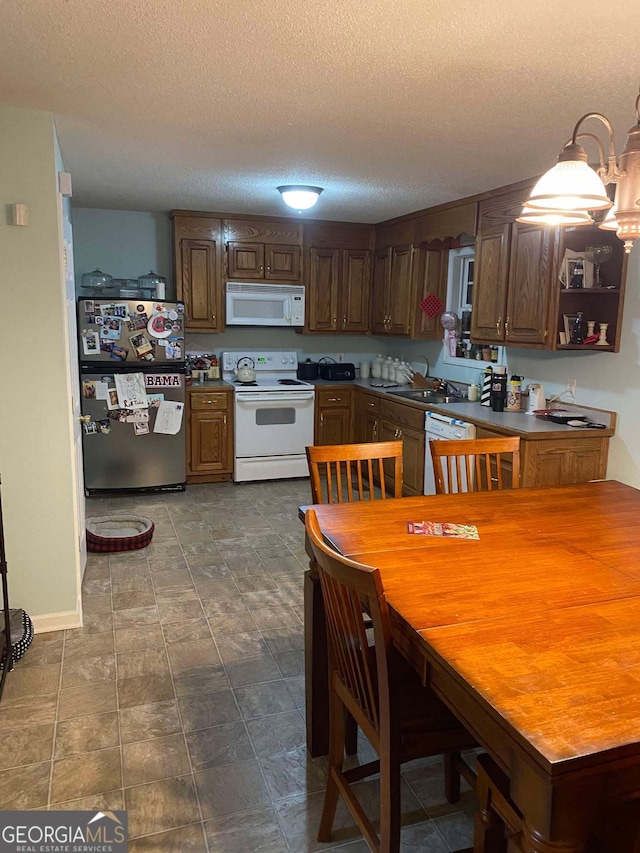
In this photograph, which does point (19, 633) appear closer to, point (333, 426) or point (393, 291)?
point (333, 426)

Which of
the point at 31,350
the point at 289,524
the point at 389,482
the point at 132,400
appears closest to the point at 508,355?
the point at 389,482

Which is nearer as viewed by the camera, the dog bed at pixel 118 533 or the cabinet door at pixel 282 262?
the dog bed at pixel 118 533

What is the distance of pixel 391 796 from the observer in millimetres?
1530

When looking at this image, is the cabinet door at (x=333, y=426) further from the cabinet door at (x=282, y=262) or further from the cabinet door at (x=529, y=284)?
the cabinet door at (x=529, y=284)

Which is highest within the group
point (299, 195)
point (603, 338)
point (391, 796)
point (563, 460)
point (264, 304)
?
point (299, 195)

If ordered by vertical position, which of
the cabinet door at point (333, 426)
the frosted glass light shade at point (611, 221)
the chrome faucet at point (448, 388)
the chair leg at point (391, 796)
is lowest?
the chair leg at point (391, 796)

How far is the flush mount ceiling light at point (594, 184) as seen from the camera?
1.60 metres

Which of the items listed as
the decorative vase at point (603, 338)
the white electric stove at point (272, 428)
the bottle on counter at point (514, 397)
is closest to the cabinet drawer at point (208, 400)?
the white electric stove at point (272, 428)

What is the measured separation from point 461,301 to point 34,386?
363 centimetres

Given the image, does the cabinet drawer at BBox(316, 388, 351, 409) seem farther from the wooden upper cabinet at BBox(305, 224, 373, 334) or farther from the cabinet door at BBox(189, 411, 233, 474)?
the cabinet door at BBox(189, 411, 233, 474)

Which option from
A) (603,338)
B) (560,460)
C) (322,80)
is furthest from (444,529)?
(603,338)

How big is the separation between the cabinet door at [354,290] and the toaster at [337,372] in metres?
0.36

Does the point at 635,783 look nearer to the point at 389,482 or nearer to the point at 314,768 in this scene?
the point at 314,768

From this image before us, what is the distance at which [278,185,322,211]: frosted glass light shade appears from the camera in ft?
13.6
